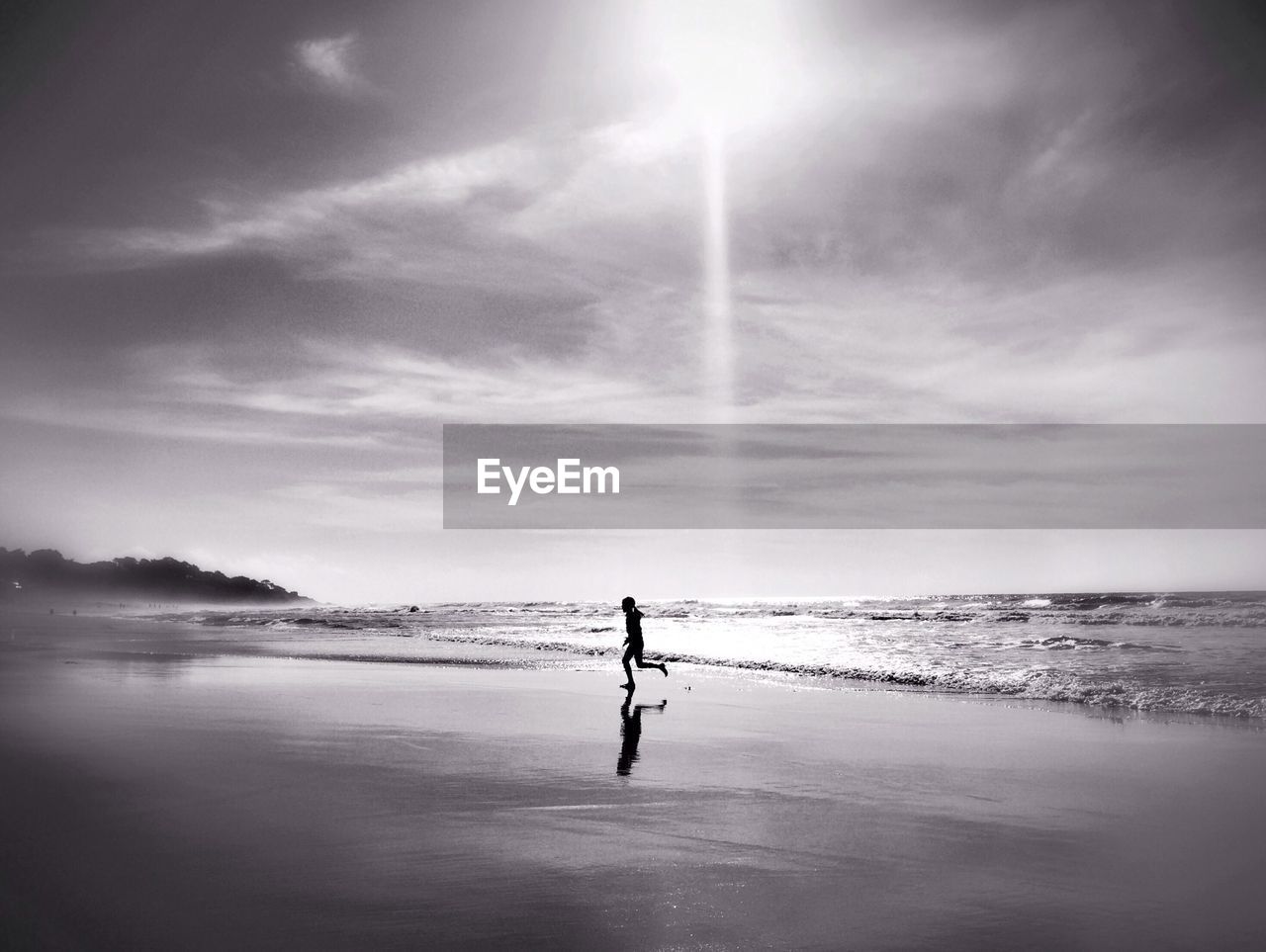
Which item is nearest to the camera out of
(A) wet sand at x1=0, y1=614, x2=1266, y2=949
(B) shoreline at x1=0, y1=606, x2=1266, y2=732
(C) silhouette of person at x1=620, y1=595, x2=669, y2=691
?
(A) wet sand at x1=0, y1=614, x2=1266, y2=949

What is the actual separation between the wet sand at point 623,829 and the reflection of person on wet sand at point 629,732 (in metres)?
A: 0.07

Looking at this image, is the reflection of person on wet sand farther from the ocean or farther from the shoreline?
the ocean

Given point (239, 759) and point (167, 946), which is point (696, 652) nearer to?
point (239, 759)

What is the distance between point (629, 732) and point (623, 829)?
545cm

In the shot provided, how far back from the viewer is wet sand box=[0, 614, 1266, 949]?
5.46 meters

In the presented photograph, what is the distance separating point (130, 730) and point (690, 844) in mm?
8799

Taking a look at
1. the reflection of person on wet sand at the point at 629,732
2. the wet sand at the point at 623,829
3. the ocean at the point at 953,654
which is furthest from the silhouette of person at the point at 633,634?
the wet sand at the point at 623,829

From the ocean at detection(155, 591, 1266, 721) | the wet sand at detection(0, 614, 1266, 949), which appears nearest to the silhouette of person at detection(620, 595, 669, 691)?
the ocean at detection(155, 591, 1266, 721)

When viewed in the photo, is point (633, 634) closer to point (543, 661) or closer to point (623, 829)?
point (543, 661)

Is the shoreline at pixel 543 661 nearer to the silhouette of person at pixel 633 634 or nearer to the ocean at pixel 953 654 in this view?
the ocean at pixel 953 654

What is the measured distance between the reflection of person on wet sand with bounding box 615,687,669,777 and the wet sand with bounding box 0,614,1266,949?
0.07m

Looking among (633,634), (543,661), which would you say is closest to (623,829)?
(633,634)

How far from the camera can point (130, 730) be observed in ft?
39.7

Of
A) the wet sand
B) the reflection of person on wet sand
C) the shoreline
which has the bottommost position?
the shoreline
